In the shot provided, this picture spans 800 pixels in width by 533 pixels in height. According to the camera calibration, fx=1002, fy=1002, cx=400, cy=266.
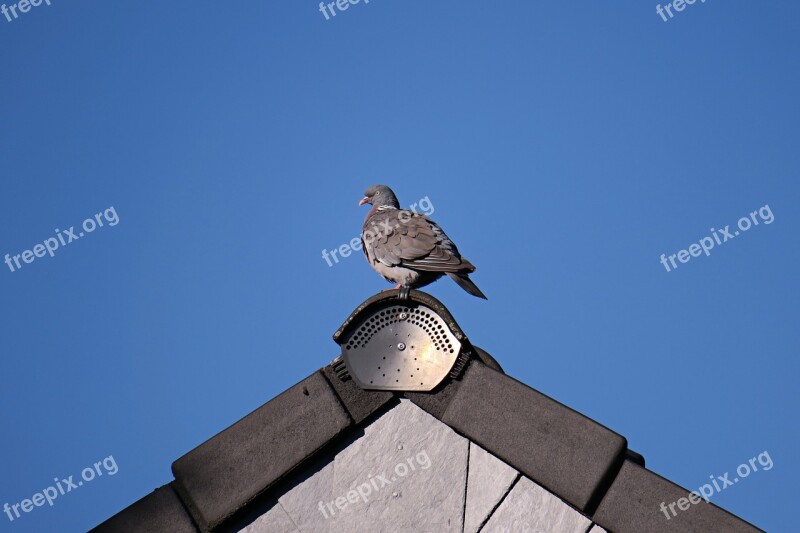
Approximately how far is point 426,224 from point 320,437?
3.16 m

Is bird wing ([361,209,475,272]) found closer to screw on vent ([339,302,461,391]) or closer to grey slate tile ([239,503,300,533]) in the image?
screw on vent ([339,302,461,391])

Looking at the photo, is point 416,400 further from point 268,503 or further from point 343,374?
point 268,503

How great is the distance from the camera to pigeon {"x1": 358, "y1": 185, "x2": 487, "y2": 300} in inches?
308

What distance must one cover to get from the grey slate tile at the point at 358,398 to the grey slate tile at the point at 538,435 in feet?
1.23

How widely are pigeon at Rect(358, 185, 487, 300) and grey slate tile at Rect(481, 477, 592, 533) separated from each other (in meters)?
2.66

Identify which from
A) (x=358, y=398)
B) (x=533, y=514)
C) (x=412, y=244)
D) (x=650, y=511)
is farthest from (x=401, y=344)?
(x=412, y=244)

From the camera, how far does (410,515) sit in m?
5.28

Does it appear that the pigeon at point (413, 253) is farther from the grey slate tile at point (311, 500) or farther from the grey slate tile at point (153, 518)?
the grey slate tile at point (153, 518)

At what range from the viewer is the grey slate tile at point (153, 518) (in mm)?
5309

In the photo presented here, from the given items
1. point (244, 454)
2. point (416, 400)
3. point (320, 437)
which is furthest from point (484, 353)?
point (244, 454)

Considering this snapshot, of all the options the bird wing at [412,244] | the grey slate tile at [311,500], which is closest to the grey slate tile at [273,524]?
the grey slate tile at [311,500]

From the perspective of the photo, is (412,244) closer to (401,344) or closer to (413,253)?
(413,253)

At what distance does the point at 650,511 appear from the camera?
197 inches

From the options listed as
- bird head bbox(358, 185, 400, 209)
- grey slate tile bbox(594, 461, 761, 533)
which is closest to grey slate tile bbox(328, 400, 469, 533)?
grey slate tile bbox(594, 461, 761, 533)
